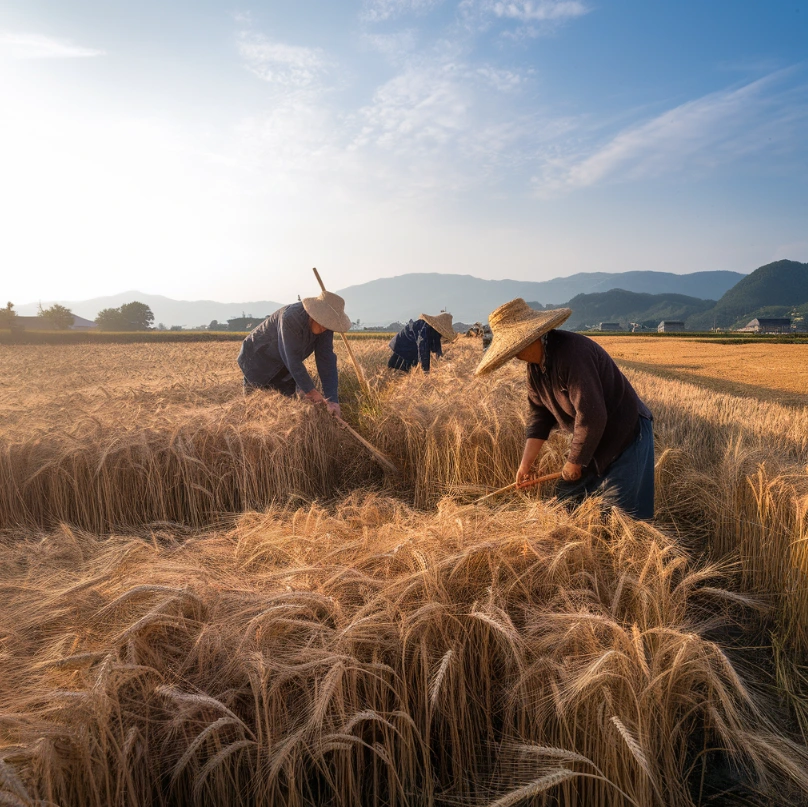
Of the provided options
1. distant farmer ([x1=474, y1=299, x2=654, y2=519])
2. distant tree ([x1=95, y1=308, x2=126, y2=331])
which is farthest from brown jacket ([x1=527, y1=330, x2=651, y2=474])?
distant tree ([x1=95, y1=308, x2=126, y2=331])

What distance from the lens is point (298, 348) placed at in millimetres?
4828

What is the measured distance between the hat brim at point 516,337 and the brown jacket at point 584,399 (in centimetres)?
10

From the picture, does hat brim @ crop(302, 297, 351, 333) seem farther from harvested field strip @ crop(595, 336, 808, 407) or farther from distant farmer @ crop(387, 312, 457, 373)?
harvested field strip @ crop(595, 336, 808, 407)

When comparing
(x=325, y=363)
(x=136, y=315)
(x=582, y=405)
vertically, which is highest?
(x=136, y=315)

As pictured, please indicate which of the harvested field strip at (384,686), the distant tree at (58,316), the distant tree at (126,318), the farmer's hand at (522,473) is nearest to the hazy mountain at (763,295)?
the distant tree at (126,318)

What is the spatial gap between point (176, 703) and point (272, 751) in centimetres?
31

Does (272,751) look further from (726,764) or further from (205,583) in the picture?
(726,764)

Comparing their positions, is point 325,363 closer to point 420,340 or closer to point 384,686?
point 420,340

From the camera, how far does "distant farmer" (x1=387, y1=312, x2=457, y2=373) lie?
784 cm

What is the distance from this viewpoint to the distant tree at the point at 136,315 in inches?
3142

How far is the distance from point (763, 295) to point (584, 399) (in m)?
198

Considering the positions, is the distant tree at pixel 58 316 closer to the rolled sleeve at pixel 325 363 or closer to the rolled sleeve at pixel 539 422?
the rolled sleeve at pixel 325 363

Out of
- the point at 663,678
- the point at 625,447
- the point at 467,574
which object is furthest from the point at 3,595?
the point at 625,447

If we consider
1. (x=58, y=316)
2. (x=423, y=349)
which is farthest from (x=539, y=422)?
(x=58, y=316)
